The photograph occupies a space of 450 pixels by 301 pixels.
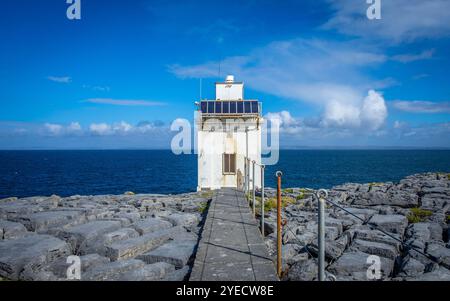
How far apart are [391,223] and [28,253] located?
8176 mm

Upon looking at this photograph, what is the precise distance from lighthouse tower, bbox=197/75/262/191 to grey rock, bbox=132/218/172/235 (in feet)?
35.5

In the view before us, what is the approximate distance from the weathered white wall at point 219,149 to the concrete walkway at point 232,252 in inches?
397

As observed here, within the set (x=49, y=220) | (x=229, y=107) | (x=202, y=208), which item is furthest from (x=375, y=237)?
(x=229, y=107)

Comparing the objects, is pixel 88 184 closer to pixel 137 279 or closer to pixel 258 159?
pixel 258 159

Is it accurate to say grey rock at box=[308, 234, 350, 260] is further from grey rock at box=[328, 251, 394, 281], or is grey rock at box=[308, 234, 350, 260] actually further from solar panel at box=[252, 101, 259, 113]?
solar panel at box=[252, 101, 259, 113]

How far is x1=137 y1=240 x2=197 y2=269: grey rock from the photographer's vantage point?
18.6ft

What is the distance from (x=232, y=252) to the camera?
5816mm

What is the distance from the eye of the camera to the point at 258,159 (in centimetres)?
1958

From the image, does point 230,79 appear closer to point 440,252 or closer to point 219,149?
point 219,149

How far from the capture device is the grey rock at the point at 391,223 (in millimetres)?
8055

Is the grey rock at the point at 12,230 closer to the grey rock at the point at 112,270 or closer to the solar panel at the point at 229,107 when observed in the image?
the grey rock at the point at 112,270

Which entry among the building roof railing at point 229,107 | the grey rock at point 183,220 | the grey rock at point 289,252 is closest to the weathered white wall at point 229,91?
the building roof railing at point 229,107

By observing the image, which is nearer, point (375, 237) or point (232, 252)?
point (232, 252)
